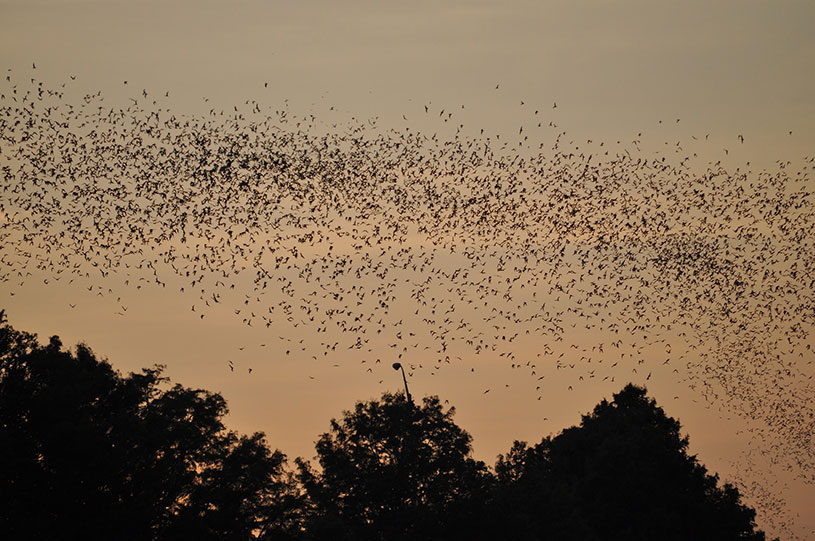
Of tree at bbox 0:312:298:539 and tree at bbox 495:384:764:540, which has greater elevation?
tree at bbox 495:384:764:540

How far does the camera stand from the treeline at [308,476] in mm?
50969

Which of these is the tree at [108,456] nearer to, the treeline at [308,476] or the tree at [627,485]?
the treeline at [308,476]

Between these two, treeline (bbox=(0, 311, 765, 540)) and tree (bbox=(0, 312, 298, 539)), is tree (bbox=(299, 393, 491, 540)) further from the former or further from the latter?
tree (bbox=(0, 312, 298, 539))

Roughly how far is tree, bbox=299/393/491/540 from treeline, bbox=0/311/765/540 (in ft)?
0.32

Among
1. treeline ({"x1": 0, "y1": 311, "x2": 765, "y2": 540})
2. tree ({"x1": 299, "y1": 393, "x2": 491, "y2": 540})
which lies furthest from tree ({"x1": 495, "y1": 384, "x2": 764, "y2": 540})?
tree ({"x1": 299, "y1": 393, "x2": 491, "y2": 540})

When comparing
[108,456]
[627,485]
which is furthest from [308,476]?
[627,485]

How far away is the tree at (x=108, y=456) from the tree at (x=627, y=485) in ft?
81.1

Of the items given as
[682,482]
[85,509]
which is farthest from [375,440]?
[682,482]

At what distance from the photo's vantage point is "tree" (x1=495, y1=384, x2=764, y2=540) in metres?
83.9

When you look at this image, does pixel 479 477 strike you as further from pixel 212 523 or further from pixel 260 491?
pixel 212 523

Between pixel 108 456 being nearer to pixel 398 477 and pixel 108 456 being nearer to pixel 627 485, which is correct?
pixel 398 477

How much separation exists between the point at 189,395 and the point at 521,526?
24.2 metres

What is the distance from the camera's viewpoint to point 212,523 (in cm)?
5744

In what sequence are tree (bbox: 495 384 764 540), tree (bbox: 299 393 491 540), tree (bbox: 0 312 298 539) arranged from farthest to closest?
tree (bbox: 495 384 764 540) < tree (bbox: 299 393 491 540) < tree (bbox: 0 312 298 539)
